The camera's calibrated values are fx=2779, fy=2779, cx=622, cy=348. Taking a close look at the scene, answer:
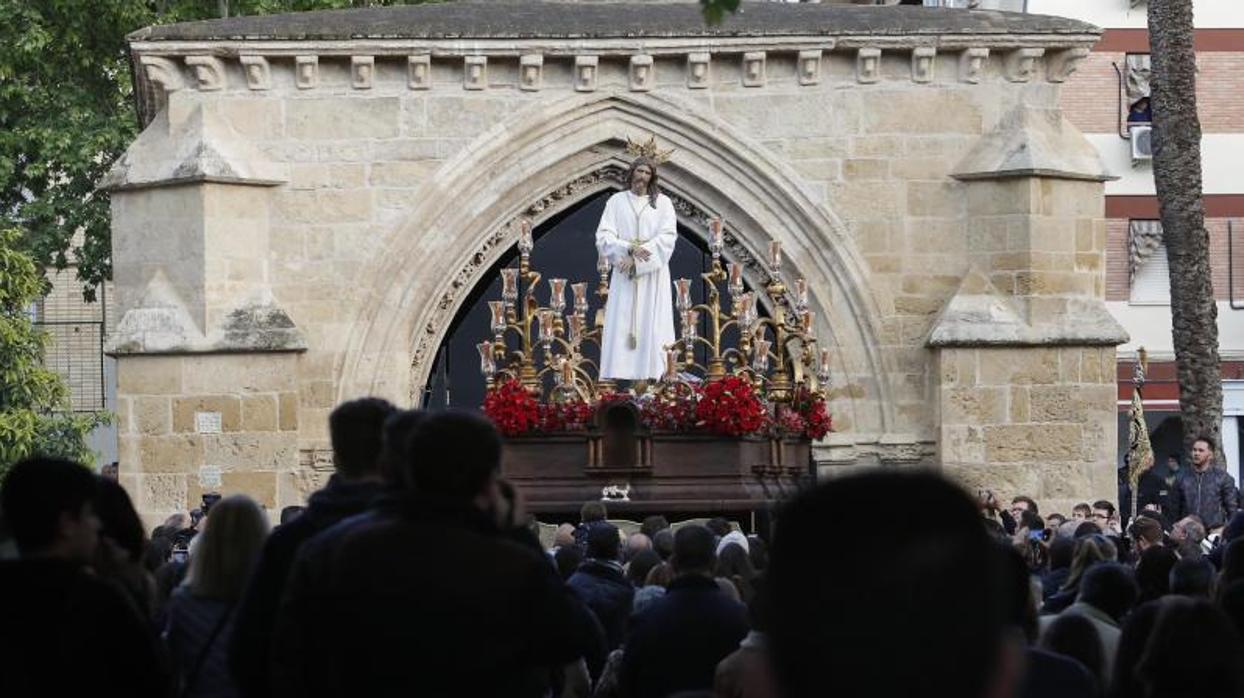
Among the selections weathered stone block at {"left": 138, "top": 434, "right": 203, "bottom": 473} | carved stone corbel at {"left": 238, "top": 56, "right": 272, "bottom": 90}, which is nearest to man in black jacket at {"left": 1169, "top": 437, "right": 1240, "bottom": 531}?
weathered stone block at {"left": 138, "top": 434, "right": 203, "bottom": 473}

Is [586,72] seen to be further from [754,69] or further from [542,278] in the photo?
[542,278]

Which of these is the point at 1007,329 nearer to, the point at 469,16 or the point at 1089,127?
the point at 469,16

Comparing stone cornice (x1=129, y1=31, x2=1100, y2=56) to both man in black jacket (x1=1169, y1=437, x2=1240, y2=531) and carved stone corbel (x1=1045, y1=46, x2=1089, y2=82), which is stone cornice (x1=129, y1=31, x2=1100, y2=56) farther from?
man in black jacket (x1=1169, y1=437, x2=1240, y2=531)

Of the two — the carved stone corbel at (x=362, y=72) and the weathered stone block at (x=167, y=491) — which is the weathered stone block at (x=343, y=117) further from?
the weathered stone block at (x=167, y=491)

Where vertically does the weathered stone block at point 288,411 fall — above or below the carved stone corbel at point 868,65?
below

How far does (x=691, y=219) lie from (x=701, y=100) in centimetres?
100

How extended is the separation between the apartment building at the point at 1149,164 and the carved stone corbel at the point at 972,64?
1338cm

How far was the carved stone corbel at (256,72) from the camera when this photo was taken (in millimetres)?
22047

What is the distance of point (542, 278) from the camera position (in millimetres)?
23922

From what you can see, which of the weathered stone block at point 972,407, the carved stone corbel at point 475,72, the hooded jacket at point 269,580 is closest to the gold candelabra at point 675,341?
the weathered stone block at point 972,407

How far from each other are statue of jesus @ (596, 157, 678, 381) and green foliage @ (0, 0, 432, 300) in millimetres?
13873

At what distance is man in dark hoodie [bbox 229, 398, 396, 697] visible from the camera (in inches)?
252

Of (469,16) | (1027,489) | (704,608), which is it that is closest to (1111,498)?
(1027,489)

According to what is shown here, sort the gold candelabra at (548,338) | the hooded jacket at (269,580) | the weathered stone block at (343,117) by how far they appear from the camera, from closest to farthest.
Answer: the hooded jacket at (269,580)
the gold candelabra at (548,338)
the weathered stone block at (343,117)
